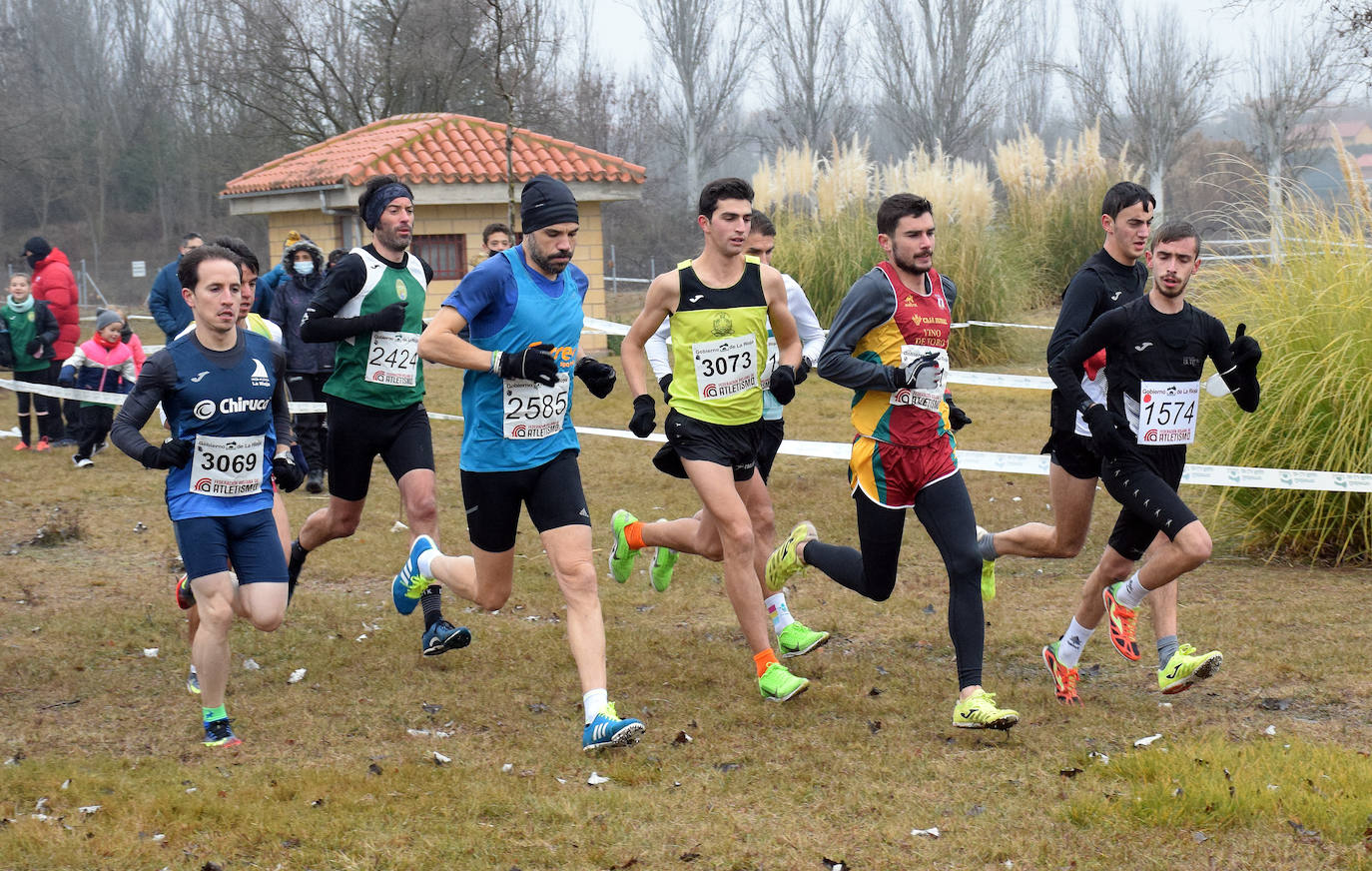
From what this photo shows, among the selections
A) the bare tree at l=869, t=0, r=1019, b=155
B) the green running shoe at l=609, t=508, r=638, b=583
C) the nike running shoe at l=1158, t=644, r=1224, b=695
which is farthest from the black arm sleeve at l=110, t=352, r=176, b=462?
the bare tree at l=869, t=0, r=1019, b=155

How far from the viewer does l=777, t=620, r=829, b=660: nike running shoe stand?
606cm

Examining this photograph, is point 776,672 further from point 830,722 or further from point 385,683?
point 385,683

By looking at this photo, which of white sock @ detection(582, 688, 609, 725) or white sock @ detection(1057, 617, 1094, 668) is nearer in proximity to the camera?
white sock @ detection(582, 688, 609, 725)

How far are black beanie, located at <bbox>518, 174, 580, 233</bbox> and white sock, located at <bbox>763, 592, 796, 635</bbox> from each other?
2143 millimetres

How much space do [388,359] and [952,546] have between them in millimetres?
2888

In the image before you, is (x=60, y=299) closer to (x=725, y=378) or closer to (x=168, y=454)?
(x=168, y=454)

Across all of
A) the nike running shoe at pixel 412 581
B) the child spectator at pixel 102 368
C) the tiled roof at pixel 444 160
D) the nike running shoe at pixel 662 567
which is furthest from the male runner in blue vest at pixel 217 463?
the tiled roof at pixel 444 160

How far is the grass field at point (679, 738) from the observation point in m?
4.13

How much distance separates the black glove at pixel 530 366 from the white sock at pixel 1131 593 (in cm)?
247

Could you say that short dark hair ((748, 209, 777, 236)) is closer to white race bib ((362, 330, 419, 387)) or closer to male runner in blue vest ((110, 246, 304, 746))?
white race bib ((362, 330, 419, 387))

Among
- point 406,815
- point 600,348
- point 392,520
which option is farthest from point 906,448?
point 600,348

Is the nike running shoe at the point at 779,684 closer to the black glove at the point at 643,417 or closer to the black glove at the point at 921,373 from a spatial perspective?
the black glove at the point at 643,417

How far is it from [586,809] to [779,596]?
2196mm

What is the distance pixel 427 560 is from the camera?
241 inches
